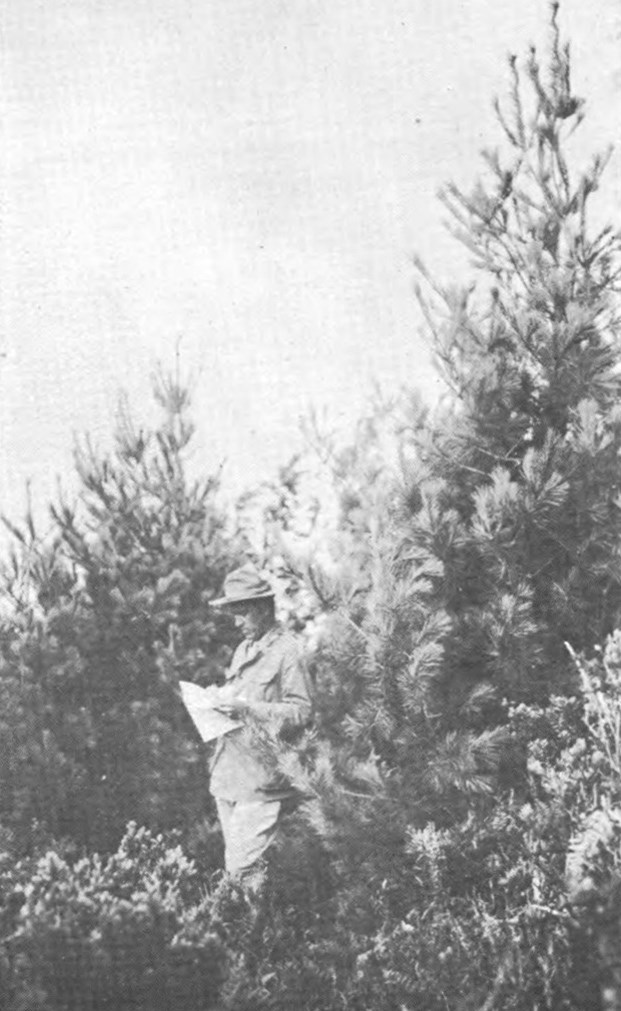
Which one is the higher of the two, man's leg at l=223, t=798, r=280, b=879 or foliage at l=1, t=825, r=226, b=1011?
Answer: man's leg at l=223, t=798, r=280, b=879

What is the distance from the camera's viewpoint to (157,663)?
6.89 meters

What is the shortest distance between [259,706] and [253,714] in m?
0.07

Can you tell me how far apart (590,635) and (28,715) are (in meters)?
4.05

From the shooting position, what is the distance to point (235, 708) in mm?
5012

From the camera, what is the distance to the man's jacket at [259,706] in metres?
4.89

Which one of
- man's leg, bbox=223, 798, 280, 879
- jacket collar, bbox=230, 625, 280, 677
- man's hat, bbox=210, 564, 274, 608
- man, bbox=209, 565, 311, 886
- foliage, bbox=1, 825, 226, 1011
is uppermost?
man's hat, bbox=210, 564, 274, 608

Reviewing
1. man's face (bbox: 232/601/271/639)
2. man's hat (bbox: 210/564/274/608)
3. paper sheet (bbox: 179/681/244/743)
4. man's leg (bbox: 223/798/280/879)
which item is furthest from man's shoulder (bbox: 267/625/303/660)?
man's leg (bbox: 223/798/280/879)

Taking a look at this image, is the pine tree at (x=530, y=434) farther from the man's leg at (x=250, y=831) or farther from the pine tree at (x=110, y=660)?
the pine tree at (x=110, y=660)

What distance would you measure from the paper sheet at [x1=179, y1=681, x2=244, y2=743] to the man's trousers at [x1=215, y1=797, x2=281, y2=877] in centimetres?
44

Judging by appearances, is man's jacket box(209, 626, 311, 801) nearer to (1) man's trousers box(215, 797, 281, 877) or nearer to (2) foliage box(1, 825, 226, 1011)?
(1) man's trousers box(215, 797, 281, 877)

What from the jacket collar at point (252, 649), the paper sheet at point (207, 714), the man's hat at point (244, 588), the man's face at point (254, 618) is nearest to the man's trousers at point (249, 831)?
the paper sheet at point (207, 714)

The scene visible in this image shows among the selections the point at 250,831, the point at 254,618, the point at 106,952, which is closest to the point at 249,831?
the point at 250,831

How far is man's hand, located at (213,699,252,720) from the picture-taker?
4.85m

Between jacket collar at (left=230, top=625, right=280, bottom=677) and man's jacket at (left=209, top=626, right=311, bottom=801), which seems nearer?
man's jacket at (left=209, top=626, right=311, bottom=801)
